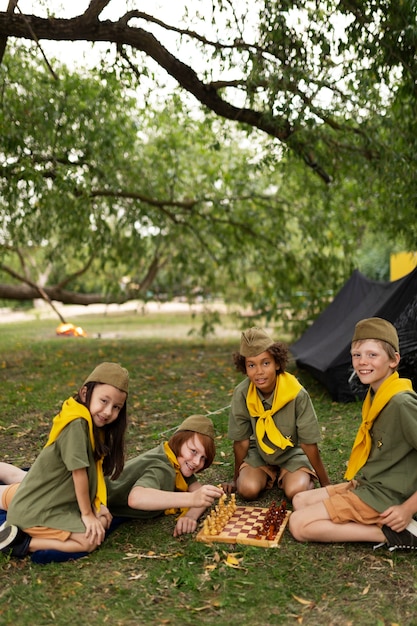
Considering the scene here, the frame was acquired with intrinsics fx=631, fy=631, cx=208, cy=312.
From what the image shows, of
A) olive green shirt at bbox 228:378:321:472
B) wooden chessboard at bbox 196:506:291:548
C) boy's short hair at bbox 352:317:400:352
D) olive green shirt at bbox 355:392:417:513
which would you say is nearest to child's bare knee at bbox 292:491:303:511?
wooden chessboard at bbox 196:506:291:548

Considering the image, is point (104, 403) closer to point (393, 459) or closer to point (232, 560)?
point (232, 560)

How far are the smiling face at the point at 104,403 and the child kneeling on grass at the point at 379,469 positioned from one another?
115cm

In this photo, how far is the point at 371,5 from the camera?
5.70m

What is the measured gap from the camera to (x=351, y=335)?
714 cm

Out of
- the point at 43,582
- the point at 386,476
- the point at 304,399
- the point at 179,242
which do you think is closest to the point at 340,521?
the point at 386,476

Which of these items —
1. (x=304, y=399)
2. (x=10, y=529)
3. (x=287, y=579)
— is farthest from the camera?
(x=304, y=399)

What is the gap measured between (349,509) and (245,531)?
59 centimetres

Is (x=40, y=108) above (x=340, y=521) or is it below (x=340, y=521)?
above

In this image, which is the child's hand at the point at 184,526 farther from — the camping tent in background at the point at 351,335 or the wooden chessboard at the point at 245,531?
the camping tent in background at the point at 351,335

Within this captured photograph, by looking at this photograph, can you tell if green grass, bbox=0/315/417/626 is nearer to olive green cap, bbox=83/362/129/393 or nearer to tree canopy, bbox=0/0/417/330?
olive green cap, bbox=83/362/129/393

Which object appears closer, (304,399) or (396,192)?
(304,399)

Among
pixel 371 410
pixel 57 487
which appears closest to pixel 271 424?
pixel 371 410

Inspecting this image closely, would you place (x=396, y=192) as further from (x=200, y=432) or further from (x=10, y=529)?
(x=10, y=529)

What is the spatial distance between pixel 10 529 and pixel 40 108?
6.31m
